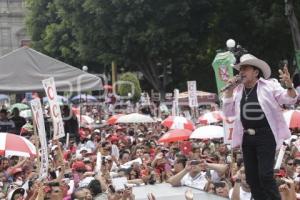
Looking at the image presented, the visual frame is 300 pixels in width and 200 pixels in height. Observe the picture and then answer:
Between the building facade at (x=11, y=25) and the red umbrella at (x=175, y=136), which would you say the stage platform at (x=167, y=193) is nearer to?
the red umbrella at (x=175, y=136)

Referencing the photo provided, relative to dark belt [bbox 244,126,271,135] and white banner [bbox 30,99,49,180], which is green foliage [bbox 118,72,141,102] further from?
dark belt [bbox 244,126,271,135]

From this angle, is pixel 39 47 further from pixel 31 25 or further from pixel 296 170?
pixel 296 170

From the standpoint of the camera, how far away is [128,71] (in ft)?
141

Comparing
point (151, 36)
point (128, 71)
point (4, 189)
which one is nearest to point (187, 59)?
point (151, 36)

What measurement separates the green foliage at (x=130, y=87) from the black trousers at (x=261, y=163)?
110 ft

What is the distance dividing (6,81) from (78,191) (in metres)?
4.48

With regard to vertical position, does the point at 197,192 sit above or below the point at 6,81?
below

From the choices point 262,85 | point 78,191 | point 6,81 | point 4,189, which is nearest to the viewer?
point 262,85

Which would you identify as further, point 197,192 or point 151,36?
point 151,36

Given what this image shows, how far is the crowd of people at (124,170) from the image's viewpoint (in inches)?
288

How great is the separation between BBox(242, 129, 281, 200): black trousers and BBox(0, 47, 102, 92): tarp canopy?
6183 millimetres

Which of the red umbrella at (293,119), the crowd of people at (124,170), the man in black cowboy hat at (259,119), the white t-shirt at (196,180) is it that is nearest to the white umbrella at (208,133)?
the crowd of people at (124,170)

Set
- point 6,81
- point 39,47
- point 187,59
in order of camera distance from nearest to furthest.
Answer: point 6,81 → point 187,59 → point 39,47

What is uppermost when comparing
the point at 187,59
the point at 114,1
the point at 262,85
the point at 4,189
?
the point at 114,1
